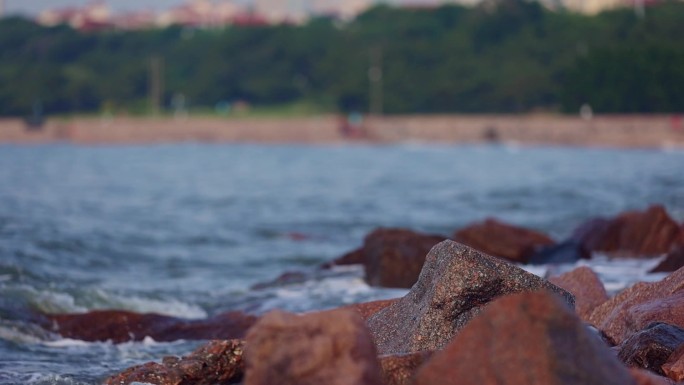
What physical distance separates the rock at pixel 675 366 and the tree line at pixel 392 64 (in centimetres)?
7329

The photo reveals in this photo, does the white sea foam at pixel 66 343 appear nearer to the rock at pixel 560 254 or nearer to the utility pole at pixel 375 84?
the rock at pixel 560 254

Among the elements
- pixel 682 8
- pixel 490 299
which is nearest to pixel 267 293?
pixel 490 299

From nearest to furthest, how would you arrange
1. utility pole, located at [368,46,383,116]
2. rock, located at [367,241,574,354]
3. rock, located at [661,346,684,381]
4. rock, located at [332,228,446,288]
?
rock, located at [661,346,684,381]
rock, located at [367,241,574,354]
rock, located at [332,228,446,288]
utility pole, located at [368,46,383,116]

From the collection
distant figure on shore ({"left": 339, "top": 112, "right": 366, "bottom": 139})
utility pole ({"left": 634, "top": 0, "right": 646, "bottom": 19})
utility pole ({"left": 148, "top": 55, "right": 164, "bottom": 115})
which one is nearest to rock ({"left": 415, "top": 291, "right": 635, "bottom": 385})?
distant figure on shore ({"left": 339, "top": 112, "right": 366, "bottom": 139})

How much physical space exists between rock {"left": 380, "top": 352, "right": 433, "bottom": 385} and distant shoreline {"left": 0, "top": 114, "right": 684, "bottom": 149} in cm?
6677

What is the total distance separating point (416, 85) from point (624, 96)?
21454 mm

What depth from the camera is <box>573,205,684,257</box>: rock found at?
15781 mm

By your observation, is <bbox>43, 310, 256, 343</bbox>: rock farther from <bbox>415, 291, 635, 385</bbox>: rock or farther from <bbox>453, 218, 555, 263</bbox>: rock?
<bbox>415, 291, 635, 385</bbox>: rock

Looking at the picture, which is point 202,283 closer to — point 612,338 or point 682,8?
point 612,338

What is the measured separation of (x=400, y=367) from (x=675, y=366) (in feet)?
5.89

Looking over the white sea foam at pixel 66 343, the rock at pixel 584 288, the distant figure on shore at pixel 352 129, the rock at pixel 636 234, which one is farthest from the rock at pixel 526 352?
the distant figure on shore at pixel 352 129

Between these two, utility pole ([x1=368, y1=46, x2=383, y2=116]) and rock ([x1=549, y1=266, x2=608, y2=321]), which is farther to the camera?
utility pole ([x1=368, y1=46, x2=383, y2=116])

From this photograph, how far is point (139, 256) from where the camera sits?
19.1 metres

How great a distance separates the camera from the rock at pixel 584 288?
9.70 metres
